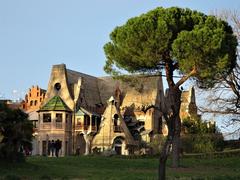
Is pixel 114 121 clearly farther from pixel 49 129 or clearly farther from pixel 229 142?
pixel 229 142

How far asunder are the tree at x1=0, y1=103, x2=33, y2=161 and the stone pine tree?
275 inches

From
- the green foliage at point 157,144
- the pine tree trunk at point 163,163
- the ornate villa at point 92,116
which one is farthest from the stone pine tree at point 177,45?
the ornate villa at point 92,116

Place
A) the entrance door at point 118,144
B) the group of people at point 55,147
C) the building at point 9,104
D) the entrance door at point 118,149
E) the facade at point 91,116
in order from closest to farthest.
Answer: the building at point 9,104 < the group of people at point 55,147 < the entrance door at point 118,149 < the entrance door at point 118,144 < the facade at point 91,116

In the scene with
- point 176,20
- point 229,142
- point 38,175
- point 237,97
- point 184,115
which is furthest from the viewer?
point 184,115

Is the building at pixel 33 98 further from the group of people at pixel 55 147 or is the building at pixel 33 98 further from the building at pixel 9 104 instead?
the group of people at pixel 55 147

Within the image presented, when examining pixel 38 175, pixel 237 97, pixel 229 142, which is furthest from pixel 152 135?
pixel 38 175

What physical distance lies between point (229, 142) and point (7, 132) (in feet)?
106

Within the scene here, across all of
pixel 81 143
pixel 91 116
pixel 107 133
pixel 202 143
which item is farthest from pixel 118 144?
pixel 202 143

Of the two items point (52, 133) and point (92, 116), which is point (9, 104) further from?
point (92, 116)

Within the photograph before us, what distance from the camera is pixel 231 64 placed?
95.9ft

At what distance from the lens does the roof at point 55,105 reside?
6494cm

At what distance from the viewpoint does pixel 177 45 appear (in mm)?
25953

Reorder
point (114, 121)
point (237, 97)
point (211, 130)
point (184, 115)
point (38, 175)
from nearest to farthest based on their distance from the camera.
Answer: point (38, 175) → point (237, 97) → point (211, 130) → point (114, 121) → point (184, 115)

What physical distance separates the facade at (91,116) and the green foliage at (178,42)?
32.3m
